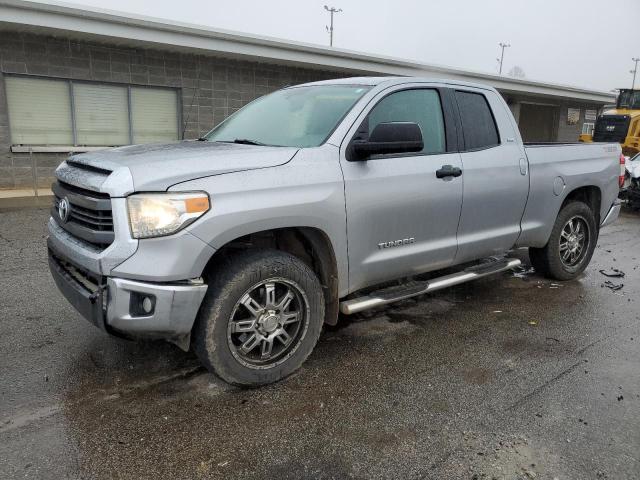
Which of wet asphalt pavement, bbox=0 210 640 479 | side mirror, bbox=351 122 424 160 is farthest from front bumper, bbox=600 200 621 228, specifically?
side mirror, bbox=351 122 424 160

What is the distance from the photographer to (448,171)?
156 inches

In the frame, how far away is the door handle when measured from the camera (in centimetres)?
391

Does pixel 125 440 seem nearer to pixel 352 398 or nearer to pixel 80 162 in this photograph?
pixel 352 398

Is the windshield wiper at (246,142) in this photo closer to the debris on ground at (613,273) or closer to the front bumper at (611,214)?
the front bumper at (611,214)

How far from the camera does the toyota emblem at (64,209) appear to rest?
317cm

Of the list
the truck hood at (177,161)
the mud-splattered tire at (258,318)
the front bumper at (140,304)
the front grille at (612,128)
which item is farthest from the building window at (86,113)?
the front grille at (612,128)

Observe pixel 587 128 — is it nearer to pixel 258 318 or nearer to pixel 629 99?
pixel 629 99

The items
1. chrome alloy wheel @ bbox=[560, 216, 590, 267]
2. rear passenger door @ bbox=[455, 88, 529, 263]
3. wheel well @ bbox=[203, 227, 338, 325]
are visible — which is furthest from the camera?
chrome alloy wheel @ bbox=[560, 216, 590, 267]

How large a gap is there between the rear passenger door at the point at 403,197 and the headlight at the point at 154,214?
115cm

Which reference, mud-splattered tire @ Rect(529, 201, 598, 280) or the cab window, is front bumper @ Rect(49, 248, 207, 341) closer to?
the cab window

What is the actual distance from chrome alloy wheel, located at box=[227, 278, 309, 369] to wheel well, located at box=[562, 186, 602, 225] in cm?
379

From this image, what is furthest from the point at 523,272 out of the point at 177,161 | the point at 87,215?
the point at 87,215

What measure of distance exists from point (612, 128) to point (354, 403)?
20.5 m

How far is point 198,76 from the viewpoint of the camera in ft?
41.2
